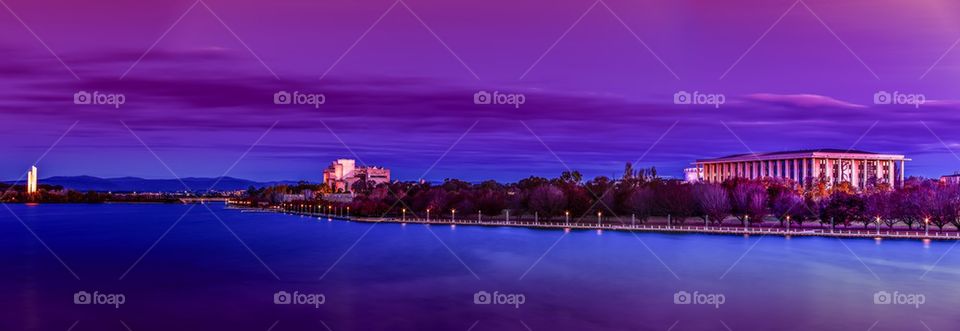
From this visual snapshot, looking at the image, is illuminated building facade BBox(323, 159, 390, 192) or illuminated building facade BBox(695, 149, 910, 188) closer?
illuminated building facade BBox(695, 149, 910, 188)

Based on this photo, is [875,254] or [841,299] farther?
[875,254]

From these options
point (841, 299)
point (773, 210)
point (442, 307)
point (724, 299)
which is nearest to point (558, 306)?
point (442, 307)

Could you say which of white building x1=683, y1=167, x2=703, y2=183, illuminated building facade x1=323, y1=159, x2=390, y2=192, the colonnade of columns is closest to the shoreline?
the colonnade of columns

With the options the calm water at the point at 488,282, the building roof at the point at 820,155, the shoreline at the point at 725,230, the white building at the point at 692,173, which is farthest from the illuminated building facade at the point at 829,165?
the calm water at the point at 488,282

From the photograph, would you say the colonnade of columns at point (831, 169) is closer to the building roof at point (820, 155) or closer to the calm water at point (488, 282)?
the building roof at point (820, 155)

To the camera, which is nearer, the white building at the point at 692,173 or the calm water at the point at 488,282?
the calm water at the point at 488,282

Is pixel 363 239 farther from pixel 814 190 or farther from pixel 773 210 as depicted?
pixel 814 190

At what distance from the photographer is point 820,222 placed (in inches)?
2391

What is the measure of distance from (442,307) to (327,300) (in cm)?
418

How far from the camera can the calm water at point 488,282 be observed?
981 inches

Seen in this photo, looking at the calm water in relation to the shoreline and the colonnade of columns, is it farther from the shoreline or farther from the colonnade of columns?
the colonnade of columns

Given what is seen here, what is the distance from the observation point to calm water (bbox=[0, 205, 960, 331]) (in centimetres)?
2491

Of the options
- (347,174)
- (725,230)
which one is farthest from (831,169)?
(347,174)

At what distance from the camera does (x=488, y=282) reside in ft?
115
